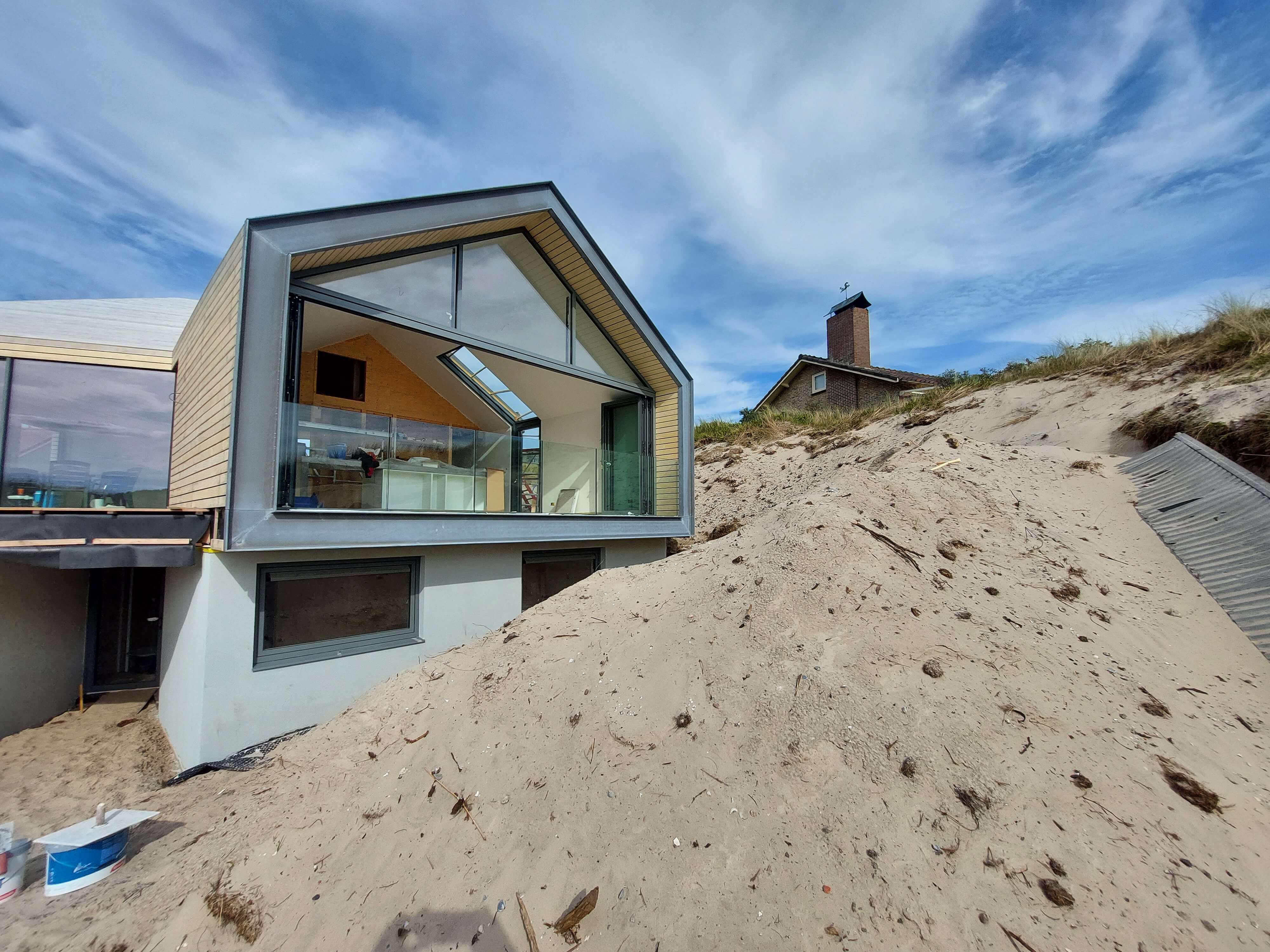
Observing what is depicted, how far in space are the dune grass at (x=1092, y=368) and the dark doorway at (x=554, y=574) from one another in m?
7.39

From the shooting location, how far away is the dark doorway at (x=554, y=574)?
9.85 metres

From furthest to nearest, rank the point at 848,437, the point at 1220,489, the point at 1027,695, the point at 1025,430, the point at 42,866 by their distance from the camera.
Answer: the point at 848,437
the point at 1025,430
the point at 1220,489
the point at 42,866
the point at 1027,695

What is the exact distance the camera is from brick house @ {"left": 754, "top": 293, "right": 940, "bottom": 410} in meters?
19.8

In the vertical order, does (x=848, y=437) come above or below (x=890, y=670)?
above

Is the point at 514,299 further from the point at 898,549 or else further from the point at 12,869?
the point at 12,869

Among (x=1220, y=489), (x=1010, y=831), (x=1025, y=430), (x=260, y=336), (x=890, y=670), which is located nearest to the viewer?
(x=1010, y=831)

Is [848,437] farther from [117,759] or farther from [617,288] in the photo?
[117,759]

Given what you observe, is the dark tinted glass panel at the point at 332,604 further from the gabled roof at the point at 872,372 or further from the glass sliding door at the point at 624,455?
the gabled roof at the point at 872,372

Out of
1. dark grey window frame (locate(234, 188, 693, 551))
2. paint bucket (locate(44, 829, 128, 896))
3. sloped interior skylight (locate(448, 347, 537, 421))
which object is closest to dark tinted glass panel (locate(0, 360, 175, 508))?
dark grey window frame (locate(234, 188, 693, 551))

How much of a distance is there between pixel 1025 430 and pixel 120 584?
1554 cm

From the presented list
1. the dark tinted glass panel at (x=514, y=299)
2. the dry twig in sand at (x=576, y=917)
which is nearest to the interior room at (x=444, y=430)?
the dark tinted glass panel at (x=514, y=299)

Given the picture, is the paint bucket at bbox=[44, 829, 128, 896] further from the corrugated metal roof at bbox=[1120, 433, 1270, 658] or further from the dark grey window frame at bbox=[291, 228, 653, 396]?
the corrugated metal roof at bbox=[1120, 433, 1270, 658]

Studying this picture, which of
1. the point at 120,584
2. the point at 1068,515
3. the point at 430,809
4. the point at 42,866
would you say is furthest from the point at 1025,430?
the point at 120,584

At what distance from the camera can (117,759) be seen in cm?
629
